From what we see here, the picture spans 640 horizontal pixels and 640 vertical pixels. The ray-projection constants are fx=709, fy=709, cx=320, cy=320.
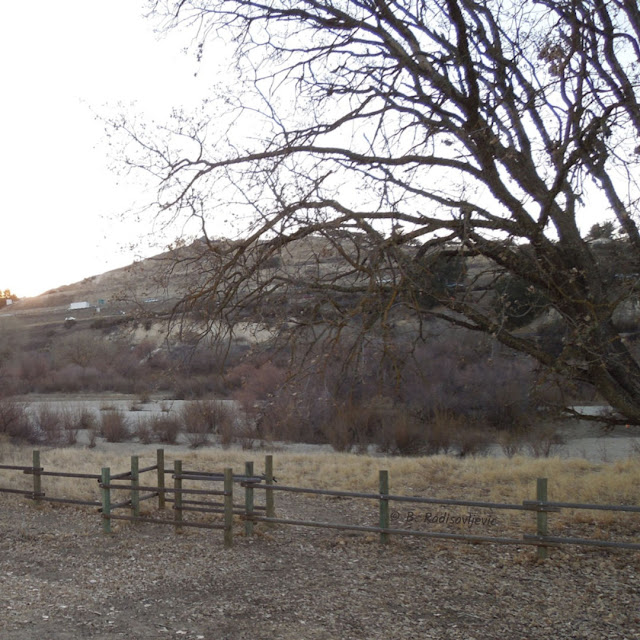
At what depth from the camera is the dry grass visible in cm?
1113

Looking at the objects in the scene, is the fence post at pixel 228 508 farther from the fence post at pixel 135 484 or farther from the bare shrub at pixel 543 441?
the bare shrub at pixel 543 441

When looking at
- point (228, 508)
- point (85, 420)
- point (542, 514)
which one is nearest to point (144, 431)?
point (85, 420)

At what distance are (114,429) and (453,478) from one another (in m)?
15.2

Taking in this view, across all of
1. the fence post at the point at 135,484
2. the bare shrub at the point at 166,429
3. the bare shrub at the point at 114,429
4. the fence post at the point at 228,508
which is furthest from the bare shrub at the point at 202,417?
the fence post at the point at 228,508

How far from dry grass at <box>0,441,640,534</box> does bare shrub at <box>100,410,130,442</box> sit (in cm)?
751

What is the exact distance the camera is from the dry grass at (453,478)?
11.1 m

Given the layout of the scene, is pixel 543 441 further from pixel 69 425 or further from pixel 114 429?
pixel 69 425

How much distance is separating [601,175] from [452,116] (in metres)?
1.82

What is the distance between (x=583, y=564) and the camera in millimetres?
7805

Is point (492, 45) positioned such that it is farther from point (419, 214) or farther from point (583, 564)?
point (583, 564)

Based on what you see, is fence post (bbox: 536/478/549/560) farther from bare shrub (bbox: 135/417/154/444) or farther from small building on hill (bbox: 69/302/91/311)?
small building on hill (bbox: 69/302/91/311)

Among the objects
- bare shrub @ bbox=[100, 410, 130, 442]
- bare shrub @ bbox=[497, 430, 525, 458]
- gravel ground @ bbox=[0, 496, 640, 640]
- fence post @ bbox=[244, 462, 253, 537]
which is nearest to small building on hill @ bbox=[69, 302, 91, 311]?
bare shrub @ bbox=[100, 410, 130, 442]

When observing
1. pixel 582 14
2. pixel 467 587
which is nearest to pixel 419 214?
pixel 582 14

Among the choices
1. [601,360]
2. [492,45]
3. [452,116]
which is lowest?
[601,360]
